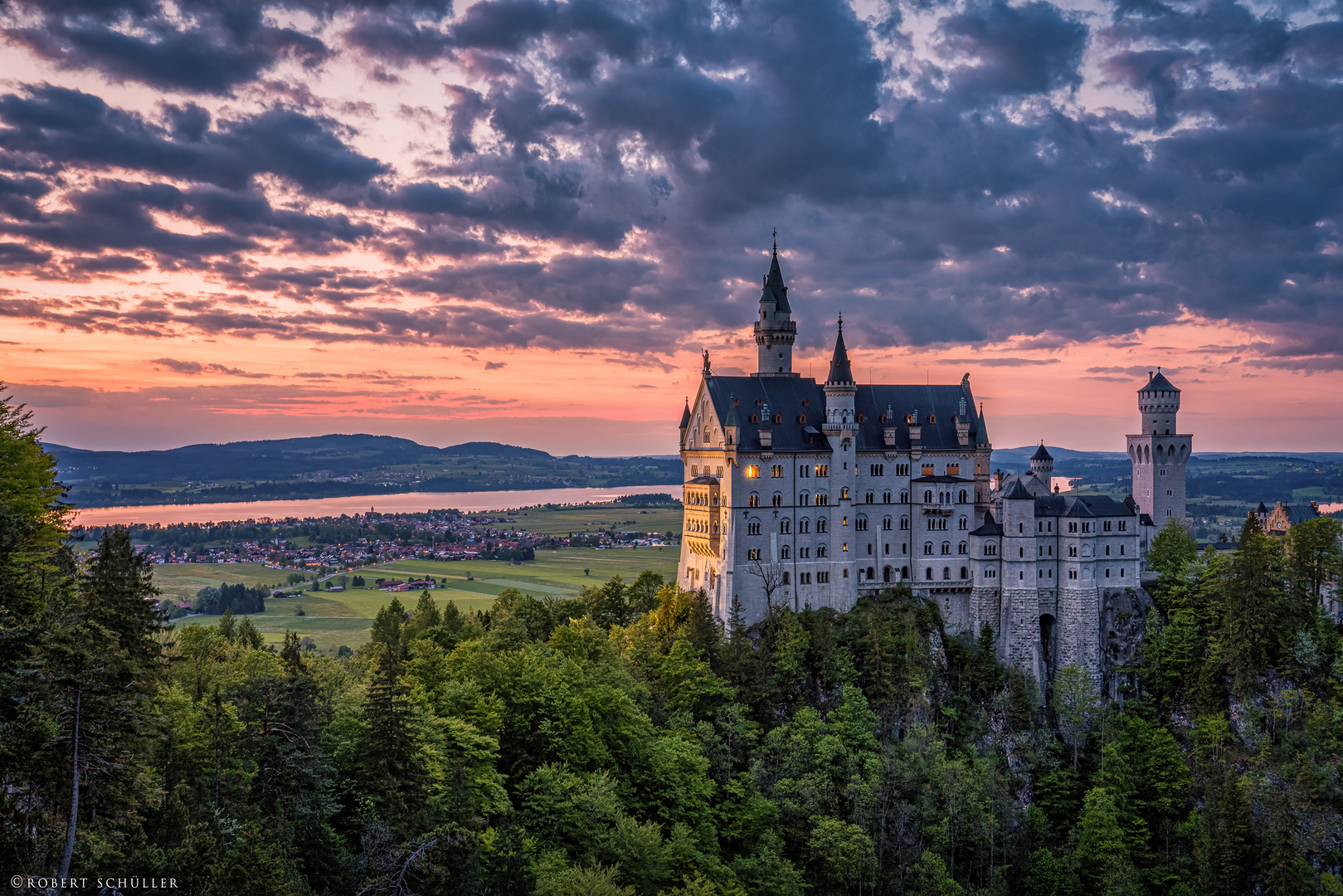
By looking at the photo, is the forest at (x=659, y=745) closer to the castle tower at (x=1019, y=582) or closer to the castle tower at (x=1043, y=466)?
the castle tower at (x=1019, y=582)

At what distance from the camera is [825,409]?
313 ft

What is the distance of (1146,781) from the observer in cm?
8819

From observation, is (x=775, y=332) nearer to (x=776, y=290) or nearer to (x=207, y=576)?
(x=776, y=290)

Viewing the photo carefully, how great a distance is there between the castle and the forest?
10.4 feet

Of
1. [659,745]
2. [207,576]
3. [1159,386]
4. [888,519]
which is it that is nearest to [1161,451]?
[1159,386]

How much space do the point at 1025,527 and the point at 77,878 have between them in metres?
81.6

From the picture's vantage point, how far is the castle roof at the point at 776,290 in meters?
100

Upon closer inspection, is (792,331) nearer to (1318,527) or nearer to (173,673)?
(1318,527)

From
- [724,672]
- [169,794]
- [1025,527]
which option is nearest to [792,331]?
[1025,527]

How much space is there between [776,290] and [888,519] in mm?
24915

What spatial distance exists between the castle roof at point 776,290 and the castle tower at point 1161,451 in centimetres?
4432

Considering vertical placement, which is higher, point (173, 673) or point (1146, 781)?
point (173, 673)

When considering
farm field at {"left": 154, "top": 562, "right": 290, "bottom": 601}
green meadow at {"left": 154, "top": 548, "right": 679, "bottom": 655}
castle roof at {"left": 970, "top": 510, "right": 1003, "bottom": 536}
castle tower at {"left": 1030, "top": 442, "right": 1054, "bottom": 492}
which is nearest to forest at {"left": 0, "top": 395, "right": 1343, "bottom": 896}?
castle roof at {"left": 970, "top": 510, "right": 1003, "bottom": 536}

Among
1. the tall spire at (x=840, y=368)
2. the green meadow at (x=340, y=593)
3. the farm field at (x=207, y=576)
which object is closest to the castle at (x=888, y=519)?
the tall spire at (x=840, y=368)
